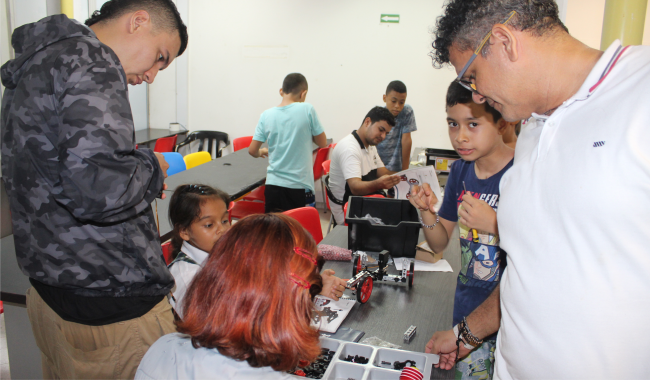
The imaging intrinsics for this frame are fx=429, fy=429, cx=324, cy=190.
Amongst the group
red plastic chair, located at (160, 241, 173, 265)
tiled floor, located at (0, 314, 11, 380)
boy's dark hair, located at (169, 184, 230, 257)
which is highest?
boy's dark hair, located at (169, 184, 230, 257)

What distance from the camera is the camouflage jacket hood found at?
3.60 ft

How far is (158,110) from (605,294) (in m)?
6.40

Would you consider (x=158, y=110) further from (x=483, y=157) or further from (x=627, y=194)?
(x=627, y=194)

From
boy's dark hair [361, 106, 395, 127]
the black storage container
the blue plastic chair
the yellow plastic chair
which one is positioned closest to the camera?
boy's dark hair [361, 106, 395, 127]

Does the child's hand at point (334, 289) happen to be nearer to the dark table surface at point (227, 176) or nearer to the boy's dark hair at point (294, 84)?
the dark table surface at point (227, 176)

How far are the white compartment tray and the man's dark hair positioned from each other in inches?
30.9

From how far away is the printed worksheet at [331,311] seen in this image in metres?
1.37

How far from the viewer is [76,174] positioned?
103 cm

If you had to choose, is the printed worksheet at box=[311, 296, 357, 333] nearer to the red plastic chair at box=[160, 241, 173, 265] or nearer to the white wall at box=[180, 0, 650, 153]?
the red plastic chair at box=[160, 241, 173, 265]

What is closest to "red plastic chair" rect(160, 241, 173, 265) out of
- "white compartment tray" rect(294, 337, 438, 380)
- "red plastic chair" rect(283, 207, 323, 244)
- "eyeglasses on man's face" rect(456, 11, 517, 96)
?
"red plastic chair" rect(283, 207, 323, 244)

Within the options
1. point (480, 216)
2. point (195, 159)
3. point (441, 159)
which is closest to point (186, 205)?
point (480, 216)

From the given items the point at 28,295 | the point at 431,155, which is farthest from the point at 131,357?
the point at 431,155

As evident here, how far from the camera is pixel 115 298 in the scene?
1.22 m

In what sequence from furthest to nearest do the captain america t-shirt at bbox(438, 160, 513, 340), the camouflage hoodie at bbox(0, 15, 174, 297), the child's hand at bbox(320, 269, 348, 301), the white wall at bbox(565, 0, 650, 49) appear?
the white wall at bbox(565, 0, 650, 49), the child's hand at bbox(320, 269, 348, 301), the captain america t-shirt at bbox(438, 160, 513, 340), the camouflage hoodie at bbox(0, 15, 174, 297)
